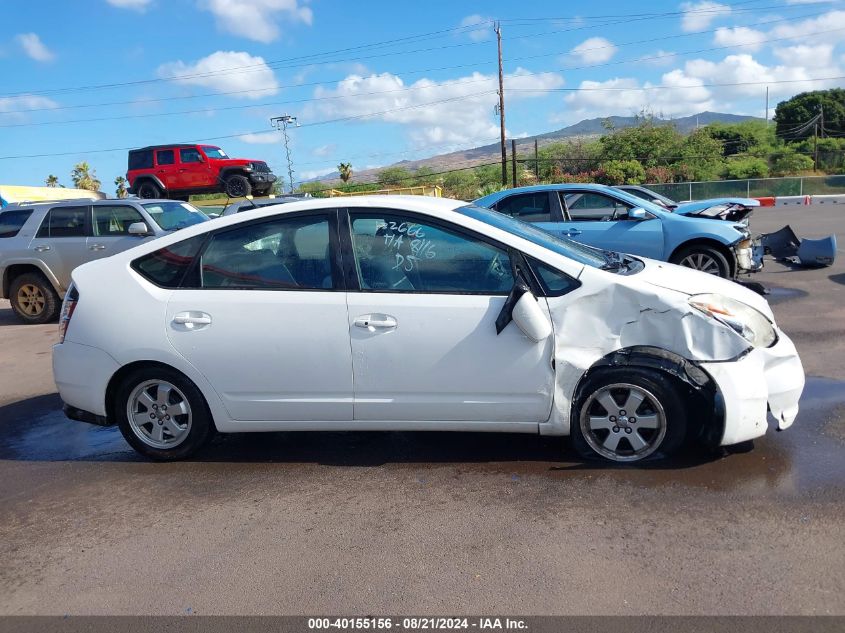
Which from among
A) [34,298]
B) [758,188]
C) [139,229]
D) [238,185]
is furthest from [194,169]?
[758,188]

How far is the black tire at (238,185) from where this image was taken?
78.1 ft

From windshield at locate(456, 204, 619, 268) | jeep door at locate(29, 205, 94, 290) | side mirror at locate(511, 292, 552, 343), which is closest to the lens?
side mirror at locate(511, 292, 552, 343)

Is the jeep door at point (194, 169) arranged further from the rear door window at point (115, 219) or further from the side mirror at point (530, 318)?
the side mirror at point (530, 318)

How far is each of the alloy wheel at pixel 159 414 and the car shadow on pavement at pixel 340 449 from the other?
0.79 ft

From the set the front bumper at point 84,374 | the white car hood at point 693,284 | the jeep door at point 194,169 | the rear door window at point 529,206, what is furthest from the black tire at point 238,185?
the white car hood at point 693,284

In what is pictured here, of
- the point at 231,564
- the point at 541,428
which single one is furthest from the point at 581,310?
the point at 231,564

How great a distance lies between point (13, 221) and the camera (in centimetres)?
1098

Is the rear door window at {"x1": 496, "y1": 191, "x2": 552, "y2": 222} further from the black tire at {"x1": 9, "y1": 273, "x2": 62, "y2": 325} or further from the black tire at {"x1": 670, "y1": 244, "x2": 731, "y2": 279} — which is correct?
the black tire at {"x1": 9, "y1": 273, "x2": 62, "y2": 325}

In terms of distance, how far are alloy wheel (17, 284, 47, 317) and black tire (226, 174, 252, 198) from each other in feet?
43.9

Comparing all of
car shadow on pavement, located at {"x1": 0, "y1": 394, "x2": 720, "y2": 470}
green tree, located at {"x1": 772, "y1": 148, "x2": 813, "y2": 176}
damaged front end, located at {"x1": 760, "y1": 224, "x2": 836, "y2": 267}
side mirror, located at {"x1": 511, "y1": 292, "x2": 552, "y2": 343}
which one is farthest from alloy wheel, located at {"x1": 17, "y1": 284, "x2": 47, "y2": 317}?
green tree, located at {"x1": 772, "y1": 148, "x2": 813, "y2": 176}

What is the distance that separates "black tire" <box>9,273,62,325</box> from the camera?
10.9 m

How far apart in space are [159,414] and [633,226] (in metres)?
7.32

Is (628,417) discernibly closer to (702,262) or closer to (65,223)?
(702,262)

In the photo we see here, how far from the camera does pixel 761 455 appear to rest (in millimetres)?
4391
